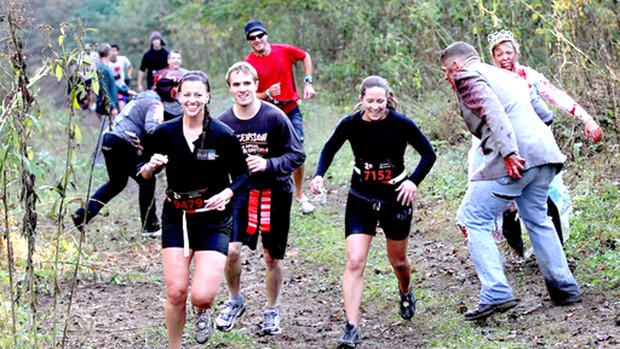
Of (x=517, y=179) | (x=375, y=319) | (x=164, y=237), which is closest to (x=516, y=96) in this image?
(x=517, y=179)

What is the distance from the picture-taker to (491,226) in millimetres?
7078

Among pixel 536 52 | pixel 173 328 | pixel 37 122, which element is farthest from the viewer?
pixel 536 52

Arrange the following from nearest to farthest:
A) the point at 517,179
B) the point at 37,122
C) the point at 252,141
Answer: the point at 37,122, the point at 517,179, the point at 252,141

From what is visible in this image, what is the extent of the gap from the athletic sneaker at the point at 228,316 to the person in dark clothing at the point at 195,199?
107cm

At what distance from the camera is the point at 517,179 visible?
6844 millimetres

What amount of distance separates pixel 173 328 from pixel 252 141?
1.78m

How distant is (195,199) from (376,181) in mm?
1548

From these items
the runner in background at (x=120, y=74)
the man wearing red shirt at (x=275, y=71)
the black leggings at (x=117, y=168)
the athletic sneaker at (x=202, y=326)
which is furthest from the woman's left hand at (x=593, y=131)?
the runner in background at (x=120, y=74)

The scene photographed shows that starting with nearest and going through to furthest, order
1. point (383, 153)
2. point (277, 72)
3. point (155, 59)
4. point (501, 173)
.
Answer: point (501, 173)
point (383, 153)
point (277, 72)
point (155, 59)

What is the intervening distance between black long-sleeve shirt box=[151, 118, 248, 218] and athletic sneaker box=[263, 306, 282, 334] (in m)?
1.45

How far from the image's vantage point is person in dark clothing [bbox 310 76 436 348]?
7125 mm

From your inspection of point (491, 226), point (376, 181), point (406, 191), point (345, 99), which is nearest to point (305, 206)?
point (376, 181)

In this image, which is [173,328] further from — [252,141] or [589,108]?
[589,108]

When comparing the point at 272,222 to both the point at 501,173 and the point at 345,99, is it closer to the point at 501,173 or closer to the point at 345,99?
the point at 501,173
